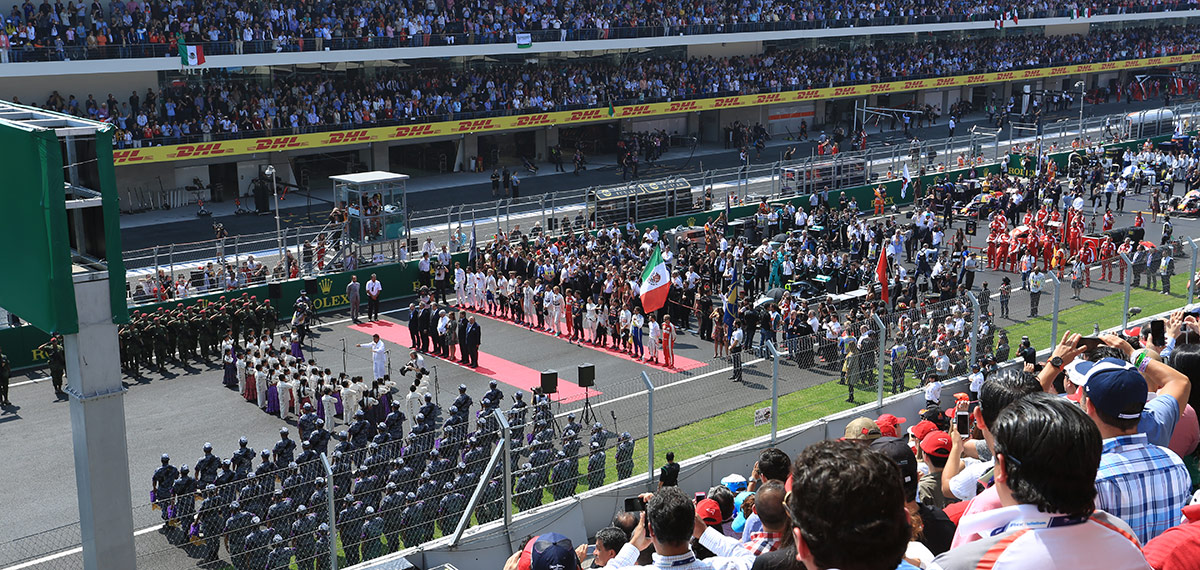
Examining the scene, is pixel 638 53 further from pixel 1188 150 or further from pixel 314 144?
pixel 1188 150

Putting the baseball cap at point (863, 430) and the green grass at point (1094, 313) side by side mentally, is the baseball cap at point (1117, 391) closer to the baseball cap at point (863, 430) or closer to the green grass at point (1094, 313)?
the baseball cap at point (863, 430)

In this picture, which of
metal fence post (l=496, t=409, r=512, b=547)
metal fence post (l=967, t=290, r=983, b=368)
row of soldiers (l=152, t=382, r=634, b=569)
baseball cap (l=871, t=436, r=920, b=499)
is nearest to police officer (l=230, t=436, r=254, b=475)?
row of soldiers (l=152, t=382, r=634, b=569)

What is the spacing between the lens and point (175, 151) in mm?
36000

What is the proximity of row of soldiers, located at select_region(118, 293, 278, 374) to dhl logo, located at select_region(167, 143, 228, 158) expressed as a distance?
12.6 m

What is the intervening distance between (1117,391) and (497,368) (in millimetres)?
19150

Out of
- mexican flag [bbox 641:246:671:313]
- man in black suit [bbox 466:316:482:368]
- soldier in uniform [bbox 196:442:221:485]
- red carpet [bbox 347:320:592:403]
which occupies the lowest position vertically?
red carpet [bbox 347:320:592:403]

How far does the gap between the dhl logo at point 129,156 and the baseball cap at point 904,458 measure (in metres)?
33.0

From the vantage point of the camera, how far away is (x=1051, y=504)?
11.7 ft

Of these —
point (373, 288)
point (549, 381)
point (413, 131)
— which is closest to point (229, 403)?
point (373, 288)

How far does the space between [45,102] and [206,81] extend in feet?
17.5

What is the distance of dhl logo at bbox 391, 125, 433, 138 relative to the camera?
41.8 m

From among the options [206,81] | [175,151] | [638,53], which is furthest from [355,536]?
[638,53]

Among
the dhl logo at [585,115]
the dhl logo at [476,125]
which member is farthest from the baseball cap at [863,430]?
the dhl logo at [585,115]

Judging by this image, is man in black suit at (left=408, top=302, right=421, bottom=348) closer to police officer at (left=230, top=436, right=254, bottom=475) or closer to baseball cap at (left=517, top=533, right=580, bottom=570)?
police officer at (left=230, top=436, right=254, bottom=475)
